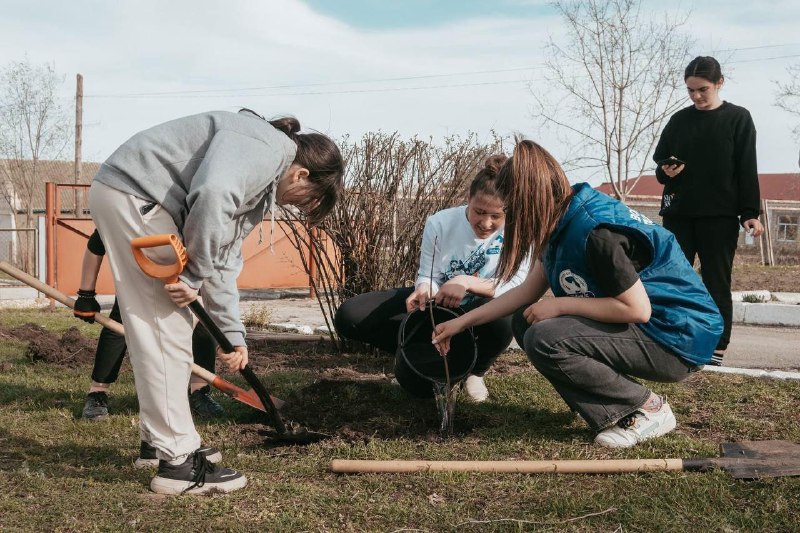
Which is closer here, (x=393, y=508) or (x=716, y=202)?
(x=393, y=508)

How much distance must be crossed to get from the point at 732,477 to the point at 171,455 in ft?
6.35

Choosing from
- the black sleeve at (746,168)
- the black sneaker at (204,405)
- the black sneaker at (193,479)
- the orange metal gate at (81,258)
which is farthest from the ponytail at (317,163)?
the orange metal gate at (81,258)

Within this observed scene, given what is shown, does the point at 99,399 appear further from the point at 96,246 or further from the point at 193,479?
the point at 193,479

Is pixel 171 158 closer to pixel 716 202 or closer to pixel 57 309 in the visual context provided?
pixel 716 202

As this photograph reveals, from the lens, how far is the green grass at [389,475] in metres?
2.51

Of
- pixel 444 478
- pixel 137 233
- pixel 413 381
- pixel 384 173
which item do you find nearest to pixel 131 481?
pixel 137 233

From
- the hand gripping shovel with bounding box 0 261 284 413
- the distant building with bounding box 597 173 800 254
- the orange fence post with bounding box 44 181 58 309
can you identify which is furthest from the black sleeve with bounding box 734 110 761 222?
the orange fence post with bounding box 44 181 58 309

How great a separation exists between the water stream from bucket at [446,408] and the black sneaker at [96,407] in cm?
157

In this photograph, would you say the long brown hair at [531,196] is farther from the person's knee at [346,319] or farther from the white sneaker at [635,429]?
the person's knee at [346,319]

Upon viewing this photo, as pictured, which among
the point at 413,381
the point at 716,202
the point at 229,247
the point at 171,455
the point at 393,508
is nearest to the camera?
the point at 393,508

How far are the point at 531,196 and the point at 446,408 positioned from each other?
1064 millimetres

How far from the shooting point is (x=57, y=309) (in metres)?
9.48

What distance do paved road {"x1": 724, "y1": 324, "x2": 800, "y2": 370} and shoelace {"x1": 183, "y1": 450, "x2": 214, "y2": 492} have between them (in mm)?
3906

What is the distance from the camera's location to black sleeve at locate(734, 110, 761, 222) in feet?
16.0
